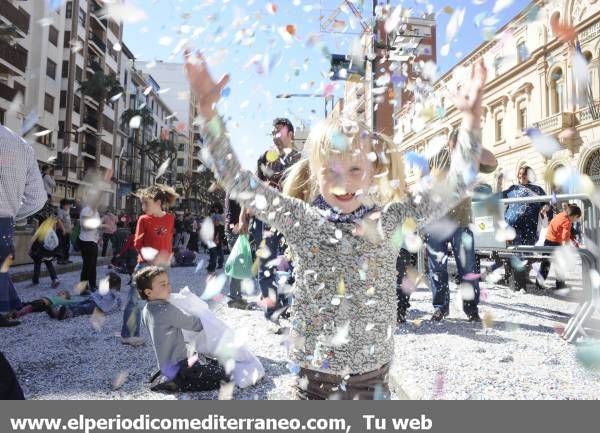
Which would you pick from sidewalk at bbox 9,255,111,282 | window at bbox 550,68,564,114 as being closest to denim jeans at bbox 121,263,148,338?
sidewalk at bbox 9,255,111,282

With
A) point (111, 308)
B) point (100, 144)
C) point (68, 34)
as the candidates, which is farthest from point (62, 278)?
point (100, 144)

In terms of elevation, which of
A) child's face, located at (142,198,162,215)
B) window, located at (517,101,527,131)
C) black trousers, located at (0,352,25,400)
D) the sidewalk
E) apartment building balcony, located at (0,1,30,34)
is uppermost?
apartment building balcony, located at (0,1,30,34)

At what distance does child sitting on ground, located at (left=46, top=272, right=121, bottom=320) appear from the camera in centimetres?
580

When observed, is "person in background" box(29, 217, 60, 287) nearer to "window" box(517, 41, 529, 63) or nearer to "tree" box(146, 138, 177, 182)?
"window" box(517, 41, 529, 63)

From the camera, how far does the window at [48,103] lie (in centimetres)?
3679

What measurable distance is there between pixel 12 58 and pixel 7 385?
31790 millimetres

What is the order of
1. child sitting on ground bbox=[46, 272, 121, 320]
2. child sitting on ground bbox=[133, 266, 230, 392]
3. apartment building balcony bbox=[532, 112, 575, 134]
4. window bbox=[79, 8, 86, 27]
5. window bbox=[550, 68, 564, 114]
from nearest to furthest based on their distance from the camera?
child sitting on ground bbox=[133, 266, 230, 392]
child sitting on ground bbox=[46, 272, 121, 320]
apartment building balcony bbox=[532, 112, 575, 134]
window bbox=[550, 68, 564, 114]
window bbox=[79, 8, 86, 27]

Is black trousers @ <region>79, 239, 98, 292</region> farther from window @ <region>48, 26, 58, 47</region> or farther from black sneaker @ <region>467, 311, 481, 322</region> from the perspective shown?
window @ <region>48, 26, 58, 47</region>

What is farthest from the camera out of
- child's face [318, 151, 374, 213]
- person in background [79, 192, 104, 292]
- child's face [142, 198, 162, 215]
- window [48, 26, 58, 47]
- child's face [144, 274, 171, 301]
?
window [48, 26, 58, 47]

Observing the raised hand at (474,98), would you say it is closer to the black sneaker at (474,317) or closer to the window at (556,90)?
the black sneaker at (474,317)

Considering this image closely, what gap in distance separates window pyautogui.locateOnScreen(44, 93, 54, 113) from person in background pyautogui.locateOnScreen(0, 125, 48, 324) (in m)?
38.2

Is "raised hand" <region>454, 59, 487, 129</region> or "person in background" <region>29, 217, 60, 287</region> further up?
"raised hand" <region>454, 59, 487, 129</region>

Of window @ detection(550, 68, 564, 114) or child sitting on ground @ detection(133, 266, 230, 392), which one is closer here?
child sitting on ground @ detection(133, 266, 230, 392)
